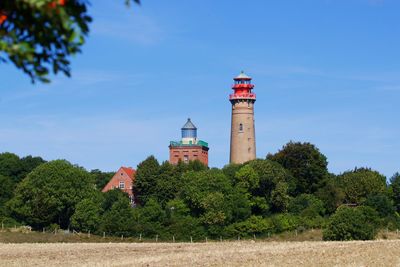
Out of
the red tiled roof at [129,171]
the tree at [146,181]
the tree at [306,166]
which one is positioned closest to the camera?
the tree at [306,166]

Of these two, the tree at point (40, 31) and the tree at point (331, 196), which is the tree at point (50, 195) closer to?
the tree at point (331, 196)

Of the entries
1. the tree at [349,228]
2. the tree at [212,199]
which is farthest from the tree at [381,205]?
the tree at [349,228]

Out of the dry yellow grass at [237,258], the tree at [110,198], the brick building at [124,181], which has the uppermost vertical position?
the brick building at [124,181]

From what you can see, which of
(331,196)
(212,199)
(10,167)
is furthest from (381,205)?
(10,167)

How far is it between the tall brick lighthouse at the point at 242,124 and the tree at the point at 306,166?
14623 mm

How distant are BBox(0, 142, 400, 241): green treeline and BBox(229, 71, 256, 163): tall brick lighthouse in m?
13.1

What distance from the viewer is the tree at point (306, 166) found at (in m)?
103

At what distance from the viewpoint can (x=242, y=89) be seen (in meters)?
126

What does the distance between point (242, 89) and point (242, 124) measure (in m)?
7.24

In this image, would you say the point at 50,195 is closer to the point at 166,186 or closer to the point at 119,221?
the point at 119,221

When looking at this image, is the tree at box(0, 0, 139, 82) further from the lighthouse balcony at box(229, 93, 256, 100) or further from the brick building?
the lighthouse balcony at box(229, 93, 256, 100)

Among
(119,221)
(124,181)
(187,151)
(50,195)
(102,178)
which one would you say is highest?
(187,151)

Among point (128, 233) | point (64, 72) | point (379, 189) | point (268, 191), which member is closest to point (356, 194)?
point (379, 189)

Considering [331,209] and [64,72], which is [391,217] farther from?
[64,72]
